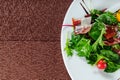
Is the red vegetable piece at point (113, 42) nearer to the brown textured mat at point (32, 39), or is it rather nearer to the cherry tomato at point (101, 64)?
the cherry tomato at point (101, 64)

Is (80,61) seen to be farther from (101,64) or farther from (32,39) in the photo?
(32,39)

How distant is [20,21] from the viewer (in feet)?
2.98

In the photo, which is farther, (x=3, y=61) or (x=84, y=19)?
(x=3, y=61)

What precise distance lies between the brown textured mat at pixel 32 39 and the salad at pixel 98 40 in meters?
0.09

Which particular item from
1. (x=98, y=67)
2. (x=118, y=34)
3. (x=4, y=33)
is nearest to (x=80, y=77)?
(x=98, y=67)

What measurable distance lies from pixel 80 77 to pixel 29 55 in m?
0.19

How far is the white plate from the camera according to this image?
816 mm

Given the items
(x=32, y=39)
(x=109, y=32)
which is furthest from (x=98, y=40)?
(x=32, y=39)

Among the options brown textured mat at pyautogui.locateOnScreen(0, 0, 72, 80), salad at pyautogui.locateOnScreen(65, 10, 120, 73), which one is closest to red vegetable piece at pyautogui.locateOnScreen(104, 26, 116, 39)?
salad at pyautogui.locateOnScreen(65, 10, 120, 73)

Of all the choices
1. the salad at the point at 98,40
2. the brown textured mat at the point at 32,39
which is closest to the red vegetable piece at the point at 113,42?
the salad at the point at 98,40

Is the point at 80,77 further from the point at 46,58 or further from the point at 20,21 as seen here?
the point at 20,21

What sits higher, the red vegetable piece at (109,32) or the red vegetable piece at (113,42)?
the red vegetable piece at (109,32)

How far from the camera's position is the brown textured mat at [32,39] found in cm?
90

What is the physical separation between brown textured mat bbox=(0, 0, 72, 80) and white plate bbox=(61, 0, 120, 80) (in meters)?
0.08
